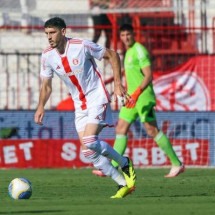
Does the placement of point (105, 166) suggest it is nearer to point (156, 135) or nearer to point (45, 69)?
point (45, 69)

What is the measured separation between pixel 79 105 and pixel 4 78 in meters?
8.23

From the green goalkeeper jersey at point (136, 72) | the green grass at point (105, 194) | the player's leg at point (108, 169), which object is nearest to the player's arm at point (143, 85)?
the green goalkeeper jersey at point (136, 72)

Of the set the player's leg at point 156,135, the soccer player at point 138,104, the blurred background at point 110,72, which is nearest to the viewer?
the soccer player at point 138,104

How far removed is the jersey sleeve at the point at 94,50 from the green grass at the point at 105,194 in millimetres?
1573

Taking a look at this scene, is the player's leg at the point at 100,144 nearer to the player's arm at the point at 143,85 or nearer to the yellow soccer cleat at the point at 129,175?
the yellow soccer cleat at the point at 129,175

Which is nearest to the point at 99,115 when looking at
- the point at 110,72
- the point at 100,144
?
the point at 100,144

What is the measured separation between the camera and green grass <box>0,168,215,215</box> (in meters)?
8.59

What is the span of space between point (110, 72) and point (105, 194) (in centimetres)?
891

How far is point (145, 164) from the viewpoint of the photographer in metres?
18.0

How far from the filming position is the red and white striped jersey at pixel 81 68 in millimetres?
11172

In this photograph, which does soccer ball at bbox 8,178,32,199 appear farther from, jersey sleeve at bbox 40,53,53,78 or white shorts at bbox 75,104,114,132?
jersey sleeve at bbox 40,53,53,78

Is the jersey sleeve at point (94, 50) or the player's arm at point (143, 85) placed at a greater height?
the jersey sleeve at point (94, 50)

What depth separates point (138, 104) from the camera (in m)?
15.1

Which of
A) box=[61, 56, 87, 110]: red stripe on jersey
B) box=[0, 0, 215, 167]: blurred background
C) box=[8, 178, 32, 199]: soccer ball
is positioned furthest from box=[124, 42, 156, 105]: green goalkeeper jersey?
box=[8, 178, 32, 199]: soccer ball
